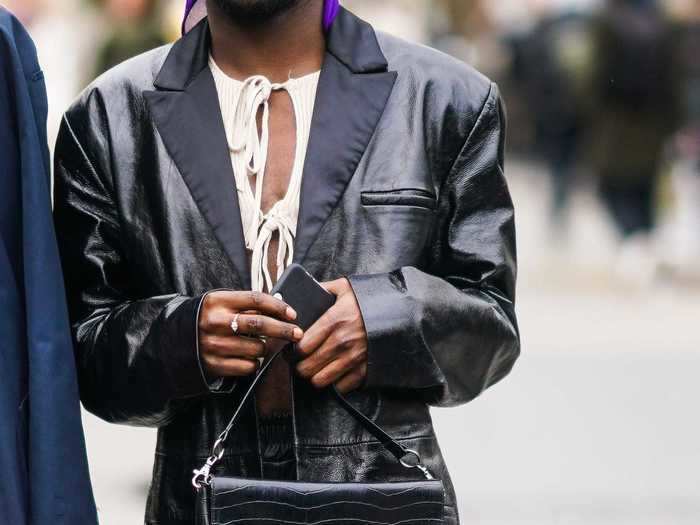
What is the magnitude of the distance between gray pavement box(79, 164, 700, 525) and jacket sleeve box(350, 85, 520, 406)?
3.57 metres

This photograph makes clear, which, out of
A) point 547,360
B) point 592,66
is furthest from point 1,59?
point 592,66

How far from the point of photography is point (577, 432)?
7711 millimetres

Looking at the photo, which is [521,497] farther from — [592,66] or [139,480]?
[592,66]

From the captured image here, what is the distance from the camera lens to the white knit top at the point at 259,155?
286 cm

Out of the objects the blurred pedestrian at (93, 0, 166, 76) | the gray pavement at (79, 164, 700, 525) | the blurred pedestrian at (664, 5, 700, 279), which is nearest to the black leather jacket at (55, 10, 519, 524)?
the gray pavement at (79, 164, 700, 525)

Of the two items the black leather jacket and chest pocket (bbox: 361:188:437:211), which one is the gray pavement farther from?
chest pocket (bbox: 361:188:437:211)

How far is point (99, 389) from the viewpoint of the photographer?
9.46ft

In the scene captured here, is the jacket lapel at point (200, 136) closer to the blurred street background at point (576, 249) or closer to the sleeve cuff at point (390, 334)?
the sleeve cuff at point (390, 334)

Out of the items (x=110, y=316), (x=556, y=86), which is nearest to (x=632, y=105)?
(x=556, y=86)

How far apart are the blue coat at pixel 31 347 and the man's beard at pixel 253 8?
365mm

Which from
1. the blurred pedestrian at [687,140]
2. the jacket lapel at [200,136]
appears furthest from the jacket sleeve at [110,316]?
the blurred pedestrian at [687,140]

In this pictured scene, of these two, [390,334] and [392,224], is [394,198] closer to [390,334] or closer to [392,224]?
[392,224]

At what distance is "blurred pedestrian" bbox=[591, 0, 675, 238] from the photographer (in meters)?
11.4

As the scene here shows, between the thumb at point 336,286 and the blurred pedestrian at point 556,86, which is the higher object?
the thumb at point 336,286
